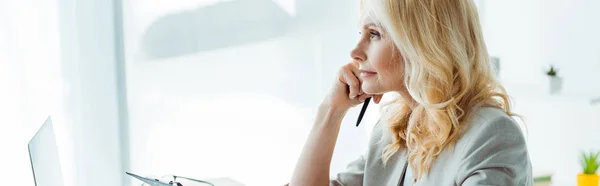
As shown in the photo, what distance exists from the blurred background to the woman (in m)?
1.30

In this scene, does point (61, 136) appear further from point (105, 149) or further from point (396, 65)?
point (396, 65)

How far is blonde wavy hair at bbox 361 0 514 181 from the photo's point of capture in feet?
3.92

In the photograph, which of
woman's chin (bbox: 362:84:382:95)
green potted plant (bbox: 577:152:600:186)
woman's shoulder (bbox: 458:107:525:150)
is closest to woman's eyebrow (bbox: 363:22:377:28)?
woman's chin (bbox: 362:84:382:95)

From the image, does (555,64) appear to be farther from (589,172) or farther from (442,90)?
(442,90)

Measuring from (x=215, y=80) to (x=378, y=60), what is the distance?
1562 millimetres

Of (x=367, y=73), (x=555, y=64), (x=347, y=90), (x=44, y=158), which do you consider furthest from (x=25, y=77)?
(x=555, y=64)

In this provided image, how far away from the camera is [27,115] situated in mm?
2256

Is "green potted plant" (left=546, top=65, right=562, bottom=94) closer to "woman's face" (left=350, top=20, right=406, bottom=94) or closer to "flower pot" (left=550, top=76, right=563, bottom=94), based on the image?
"flower pot" (left=550, top=76, right=563, bottom=94)

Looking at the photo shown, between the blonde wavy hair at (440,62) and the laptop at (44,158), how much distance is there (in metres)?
0.66

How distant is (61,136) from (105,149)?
0.63 feet

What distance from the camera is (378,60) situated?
1281mm

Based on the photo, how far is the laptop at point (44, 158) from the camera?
1173mm

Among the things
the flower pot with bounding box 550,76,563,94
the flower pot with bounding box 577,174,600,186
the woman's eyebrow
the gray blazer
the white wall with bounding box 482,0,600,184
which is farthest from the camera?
the flower pot with bounding box 550,76,563,94

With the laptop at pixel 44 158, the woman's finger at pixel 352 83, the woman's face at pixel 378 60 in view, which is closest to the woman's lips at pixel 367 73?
the woman's face at pixel 378 60
